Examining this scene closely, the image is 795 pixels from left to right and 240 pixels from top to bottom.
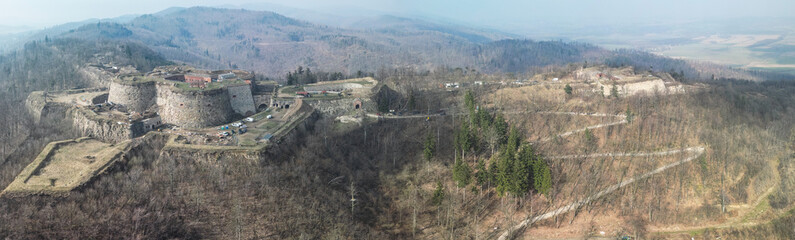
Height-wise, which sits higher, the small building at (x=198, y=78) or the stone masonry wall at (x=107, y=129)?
the small building at (x=198, y=78)

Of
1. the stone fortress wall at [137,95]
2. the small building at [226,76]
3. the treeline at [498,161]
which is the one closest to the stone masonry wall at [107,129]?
the stone fortress wall at [137,95]

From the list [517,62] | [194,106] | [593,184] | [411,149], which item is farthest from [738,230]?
[517,62]

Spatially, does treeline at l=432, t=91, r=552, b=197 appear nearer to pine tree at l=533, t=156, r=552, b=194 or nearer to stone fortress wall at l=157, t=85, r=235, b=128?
pine tree at l=533, t=156, r=552, b=194

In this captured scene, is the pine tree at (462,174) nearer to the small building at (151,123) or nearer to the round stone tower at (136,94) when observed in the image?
the small building at (151,123)

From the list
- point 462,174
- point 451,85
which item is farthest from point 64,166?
point 451,85

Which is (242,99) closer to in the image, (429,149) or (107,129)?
(107,129)

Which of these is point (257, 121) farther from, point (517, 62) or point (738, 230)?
point (517, 62)

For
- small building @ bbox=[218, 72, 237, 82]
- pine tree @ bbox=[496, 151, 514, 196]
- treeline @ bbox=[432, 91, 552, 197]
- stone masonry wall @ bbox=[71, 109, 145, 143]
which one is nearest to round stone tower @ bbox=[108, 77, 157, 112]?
stone masonry wall @ bbox=[71, 109, 145, 143]

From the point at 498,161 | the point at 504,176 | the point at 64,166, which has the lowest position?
the point at 504,176
